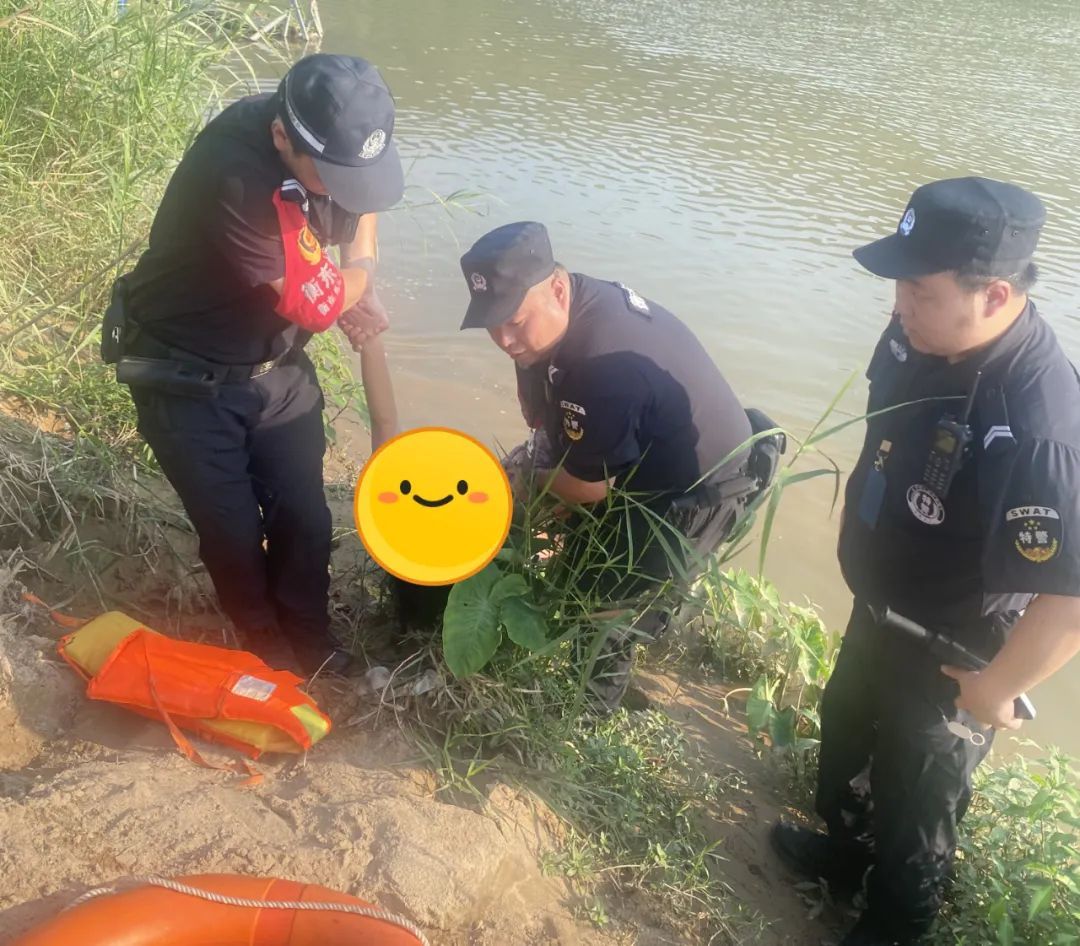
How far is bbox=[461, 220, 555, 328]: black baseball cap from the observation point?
2510 millimetres

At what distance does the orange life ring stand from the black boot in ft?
4.97

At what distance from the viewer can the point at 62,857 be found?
6.18ft

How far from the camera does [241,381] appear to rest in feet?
8.70

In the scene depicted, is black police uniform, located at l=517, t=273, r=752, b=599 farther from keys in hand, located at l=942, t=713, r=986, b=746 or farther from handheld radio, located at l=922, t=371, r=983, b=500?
keys in hand, located at l=942, t=713, r=986, b=746

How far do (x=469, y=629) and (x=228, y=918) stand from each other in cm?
101

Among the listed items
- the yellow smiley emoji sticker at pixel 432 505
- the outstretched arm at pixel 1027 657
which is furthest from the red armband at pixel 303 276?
the outstretched arm at pixel 1027 657

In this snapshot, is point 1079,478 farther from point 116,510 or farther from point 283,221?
point 116,510

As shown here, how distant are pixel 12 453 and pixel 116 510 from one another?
1.22 ft

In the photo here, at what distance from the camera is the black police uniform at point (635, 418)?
258 centimetres

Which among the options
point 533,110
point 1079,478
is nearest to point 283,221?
point 1079,478

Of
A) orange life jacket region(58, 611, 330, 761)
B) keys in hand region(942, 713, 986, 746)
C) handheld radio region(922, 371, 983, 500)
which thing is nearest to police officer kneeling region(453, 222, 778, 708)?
handheld radio region(922, 371, 983, 500)

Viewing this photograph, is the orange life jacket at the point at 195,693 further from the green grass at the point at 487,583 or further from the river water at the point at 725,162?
the river water at the point at 725,162

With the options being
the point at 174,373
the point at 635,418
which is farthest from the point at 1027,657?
the point at 174,373

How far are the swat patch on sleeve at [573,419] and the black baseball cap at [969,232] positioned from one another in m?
0.88
